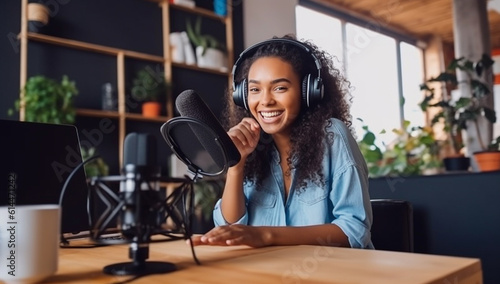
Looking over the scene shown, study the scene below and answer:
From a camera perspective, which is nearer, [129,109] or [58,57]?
[58,57]

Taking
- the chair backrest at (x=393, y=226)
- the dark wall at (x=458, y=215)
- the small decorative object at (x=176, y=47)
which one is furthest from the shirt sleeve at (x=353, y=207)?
the small decorative object at (x=176, y=47)

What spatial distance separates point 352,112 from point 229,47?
2608 millimetres

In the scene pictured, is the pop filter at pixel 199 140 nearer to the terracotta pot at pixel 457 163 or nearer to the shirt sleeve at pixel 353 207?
the shirt sleeve at pixel 353 207

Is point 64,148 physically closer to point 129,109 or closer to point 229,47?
point 129,109

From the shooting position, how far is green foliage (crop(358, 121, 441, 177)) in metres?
2.62

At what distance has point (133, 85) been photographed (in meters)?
3.33

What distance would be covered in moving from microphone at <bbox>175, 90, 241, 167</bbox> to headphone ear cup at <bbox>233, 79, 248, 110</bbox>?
0.57m

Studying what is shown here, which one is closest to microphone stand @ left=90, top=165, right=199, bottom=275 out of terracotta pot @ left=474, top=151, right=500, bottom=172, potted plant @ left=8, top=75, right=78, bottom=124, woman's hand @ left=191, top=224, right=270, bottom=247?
woman's hand @ left=191, top=224, right=270, bottom=247

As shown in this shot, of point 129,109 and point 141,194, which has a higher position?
point 129,109

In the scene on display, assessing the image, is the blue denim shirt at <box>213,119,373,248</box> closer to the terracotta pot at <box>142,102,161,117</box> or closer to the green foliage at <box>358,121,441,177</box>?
the green foliage at <box>358,121,441,177</box>

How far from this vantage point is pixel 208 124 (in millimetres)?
700

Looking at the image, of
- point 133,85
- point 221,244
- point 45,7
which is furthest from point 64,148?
point 133,85

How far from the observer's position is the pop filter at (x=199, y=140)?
0.70 metres

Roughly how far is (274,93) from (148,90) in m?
2.21
